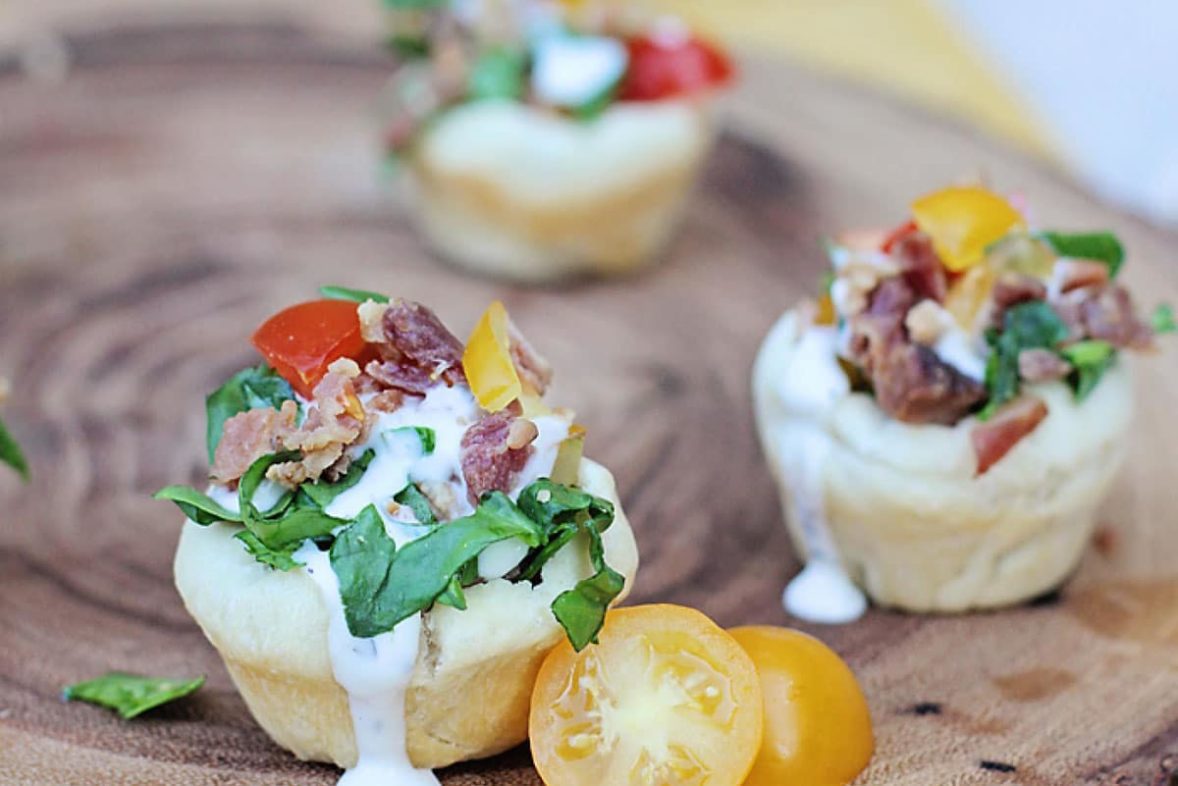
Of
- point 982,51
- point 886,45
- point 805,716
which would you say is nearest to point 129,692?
point 805,716

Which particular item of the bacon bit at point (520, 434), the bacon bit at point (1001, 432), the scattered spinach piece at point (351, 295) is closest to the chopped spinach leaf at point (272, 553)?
the bacon bit at point (520, 434)

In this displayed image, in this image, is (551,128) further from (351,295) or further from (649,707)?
(649,707)

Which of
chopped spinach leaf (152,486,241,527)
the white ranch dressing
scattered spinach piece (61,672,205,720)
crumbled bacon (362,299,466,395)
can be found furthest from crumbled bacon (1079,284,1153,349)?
scattered spinach piece (61,672,205,720)

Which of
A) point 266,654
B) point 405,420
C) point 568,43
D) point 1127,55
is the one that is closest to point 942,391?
point 405,420

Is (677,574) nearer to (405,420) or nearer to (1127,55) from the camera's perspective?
(405,420)

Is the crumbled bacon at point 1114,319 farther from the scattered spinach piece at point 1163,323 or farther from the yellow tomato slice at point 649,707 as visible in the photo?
the yellow tomato slice at point 649,707

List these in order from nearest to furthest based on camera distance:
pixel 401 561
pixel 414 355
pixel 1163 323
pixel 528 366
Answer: pixel 401 561, pixel 414 355, pixel 528 366, pixel 1163 323
